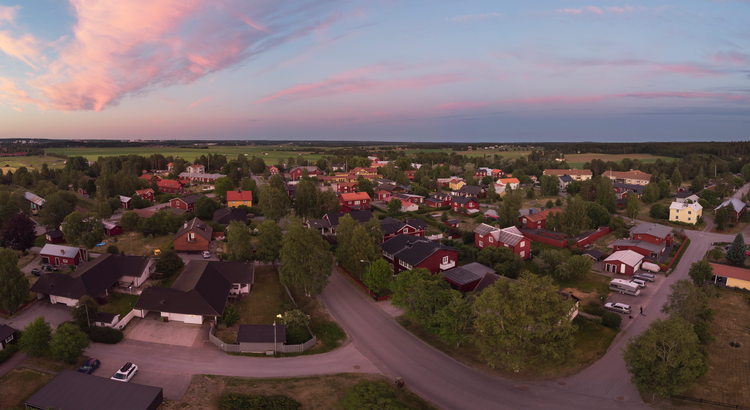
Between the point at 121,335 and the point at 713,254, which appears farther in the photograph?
the point at 713,254

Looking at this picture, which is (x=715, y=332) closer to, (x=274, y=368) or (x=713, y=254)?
(x=713, y=254)

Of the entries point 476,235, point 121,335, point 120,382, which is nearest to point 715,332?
point 476,235

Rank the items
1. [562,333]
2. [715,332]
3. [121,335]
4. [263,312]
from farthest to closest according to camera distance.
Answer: [263,312] < [715,332] < [121,335] < [562,333]

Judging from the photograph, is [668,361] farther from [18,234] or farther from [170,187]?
[170,187]

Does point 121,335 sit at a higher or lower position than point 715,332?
higher

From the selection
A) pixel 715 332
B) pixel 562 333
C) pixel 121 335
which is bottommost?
pixel 715 332

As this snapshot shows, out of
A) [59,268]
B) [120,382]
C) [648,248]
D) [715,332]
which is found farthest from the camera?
[648,248]

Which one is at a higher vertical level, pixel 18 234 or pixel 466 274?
pixel 18 234

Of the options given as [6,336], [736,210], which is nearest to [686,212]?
[736,210]
